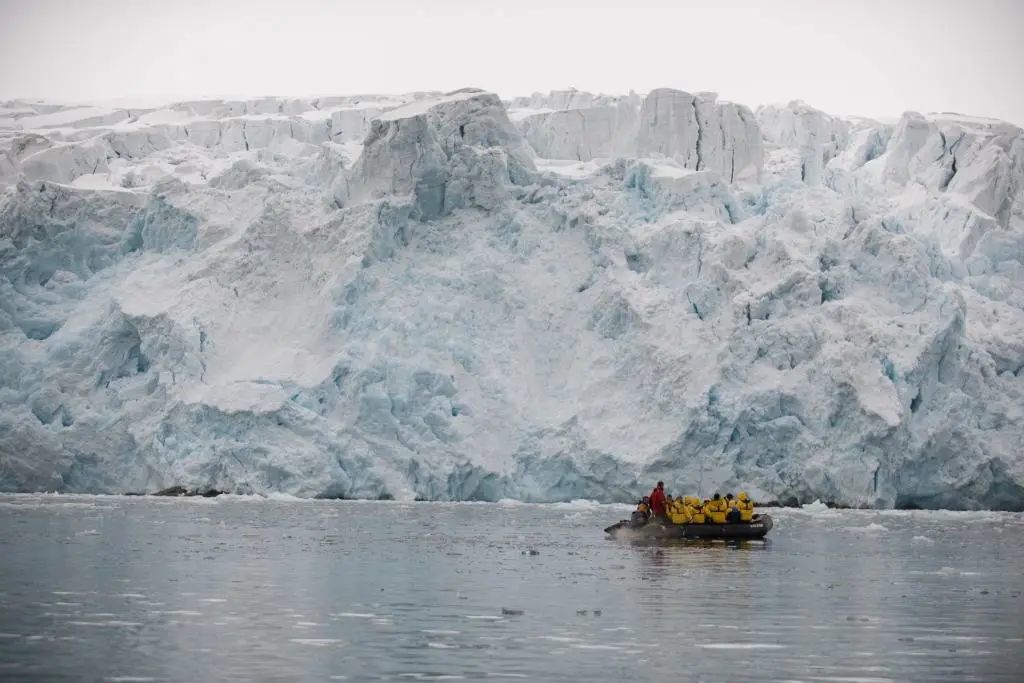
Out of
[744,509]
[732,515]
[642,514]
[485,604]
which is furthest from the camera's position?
[744,509]

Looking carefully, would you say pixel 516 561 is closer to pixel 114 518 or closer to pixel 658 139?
pixel 114 518

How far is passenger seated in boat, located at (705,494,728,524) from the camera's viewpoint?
27172 millimetres

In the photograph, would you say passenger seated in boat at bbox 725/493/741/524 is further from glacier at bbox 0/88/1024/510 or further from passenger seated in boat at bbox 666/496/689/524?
glacier at bbox 0/88/1024/510

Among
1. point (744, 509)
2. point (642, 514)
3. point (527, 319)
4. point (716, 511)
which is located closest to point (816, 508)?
point (744, 509)

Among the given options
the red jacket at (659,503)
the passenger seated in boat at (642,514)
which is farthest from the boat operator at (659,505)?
the passenger seated in boat at (642,514)

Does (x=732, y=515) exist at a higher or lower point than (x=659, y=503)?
lower

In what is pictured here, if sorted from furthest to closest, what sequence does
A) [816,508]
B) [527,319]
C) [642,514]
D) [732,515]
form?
[527,319] < [816,508] < [732,515] < [642,514]

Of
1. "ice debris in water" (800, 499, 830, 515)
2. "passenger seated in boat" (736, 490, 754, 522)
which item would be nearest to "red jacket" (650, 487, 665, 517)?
"passenger seated in boat" (736, 490, 754, 522)

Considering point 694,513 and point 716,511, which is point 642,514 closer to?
point 694,513

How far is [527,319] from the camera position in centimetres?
4147

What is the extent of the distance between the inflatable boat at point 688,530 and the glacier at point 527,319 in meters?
9.32

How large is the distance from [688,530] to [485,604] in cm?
1219

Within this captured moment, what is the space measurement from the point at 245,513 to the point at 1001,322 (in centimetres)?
2110

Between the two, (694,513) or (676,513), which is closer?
(676,513)
